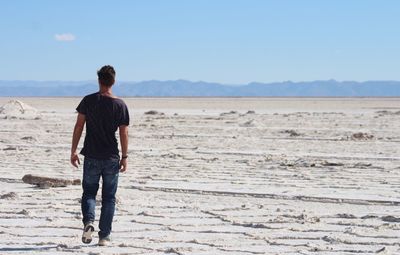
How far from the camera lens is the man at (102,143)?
7.07 meters

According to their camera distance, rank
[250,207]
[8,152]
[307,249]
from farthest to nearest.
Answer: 1. [8,152]
2. [250,207]
3. [307,249]

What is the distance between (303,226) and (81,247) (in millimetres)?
2196

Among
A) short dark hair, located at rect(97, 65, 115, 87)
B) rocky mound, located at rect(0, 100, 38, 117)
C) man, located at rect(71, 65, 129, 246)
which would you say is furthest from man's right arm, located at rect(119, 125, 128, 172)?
rocky mound, located at rect(0, 100, 38, 117)

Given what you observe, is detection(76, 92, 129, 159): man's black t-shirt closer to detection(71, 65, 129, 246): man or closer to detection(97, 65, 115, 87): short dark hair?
detection(71, 65, 129, 246): man

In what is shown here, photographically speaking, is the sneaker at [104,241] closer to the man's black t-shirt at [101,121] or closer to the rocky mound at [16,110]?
the man's black t-shirt at [101,121]

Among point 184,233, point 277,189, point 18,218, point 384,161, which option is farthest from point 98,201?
point 384,161

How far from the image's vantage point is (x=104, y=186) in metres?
7.27

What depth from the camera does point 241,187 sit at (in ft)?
37.2

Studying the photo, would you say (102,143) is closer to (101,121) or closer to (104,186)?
(101,121)

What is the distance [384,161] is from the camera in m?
15.3

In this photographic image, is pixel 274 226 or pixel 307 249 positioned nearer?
pixel 307 249

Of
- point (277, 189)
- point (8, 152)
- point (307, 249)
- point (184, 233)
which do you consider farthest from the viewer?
point (8, 152)

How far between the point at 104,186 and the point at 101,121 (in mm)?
557

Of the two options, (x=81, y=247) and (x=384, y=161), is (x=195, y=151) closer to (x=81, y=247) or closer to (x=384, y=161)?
(x=384, y=161)
